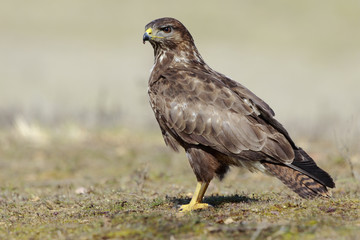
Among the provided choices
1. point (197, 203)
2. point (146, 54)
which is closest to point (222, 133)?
point (197, 203)

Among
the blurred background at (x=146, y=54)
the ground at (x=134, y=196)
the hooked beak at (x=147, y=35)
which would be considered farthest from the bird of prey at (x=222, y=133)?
the blurred background at (x=146, y=54)

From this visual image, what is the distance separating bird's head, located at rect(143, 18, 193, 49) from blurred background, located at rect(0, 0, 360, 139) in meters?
8.53

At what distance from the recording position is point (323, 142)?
1717 centimetres

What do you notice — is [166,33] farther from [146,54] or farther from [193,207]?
[146,54]

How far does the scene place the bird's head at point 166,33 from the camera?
8445 millimetres

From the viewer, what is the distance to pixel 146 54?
23.9m

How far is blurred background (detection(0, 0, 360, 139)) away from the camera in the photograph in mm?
25734

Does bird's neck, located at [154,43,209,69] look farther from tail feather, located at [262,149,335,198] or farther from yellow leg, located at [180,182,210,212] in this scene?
tail feather, located at [262,149,335,198]

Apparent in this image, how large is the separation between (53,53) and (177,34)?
44.2m

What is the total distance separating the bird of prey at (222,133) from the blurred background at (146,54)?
9412mm

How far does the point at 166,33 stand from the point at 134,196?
2.56 m

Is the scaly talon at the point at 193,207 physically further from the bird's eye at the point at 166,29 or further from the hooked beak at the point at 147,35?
the bird's eye at the point at 166,29

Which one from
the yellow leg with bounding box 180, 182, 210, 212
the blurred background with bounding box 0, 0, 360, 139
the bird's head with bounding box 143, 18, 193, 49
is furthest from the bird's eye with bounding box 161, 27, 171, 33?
the blurred background with bounding box 0, 0, 360, 139

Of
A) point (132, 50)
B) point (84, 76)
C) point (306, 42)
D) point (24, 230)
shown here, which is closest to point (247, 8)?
point (306, 42)
